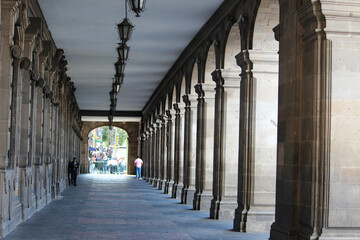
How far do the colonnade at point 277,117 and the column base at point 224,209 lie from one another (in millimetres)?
26

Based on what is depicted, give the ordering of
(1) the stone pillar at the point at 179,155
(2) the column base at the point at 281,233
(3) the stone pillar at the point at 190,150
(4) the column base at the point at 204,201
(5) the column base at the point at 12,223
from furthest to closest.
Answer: (1) the stone pillar at the point at 179,155, (3) the stone pillar at the point at 190,150, (4) the column base at the point at 204,201, (5) the column base at the point at 12,223, (2) the column base at the point at 281,233

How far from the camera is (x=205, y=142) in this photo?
19047mm

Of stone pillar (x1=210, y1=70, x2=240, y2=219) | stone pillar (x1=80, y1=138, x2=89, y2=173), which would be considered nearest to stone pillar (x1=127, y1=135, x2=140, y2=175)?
stone pillar (x1=80, y1=138, x2=89, y2=173)

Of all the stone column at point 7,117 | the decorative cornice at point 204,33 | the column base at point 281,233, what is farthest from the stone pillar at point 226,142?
the column base at point 281,233

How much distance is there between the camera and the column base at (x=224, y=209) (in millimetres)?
15930

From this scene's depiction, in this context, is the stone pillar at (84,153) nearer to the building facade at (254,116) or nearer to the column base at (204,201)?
the building facade at (254,116)

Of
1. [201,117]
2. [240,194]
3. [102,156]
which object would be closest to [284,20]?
[240,194]

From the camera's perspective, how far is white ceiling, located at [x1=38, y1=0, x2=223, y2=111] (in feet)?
53.2

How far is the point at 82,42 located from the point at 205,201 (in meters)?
7.04

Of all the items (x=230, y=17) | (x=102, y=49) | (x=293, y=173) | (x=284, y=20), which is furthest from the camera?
(x=102, y=49)

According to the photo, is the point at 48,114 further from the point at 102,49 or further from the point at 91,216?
the point at 91,216

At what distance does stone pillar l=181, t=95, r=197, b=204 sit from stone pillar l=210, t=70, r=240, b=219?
466 cm

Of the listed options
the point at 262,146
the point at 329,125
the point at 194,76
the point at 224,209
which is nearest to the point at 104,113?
the point at 194,76

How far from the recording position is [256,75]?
13367mm
